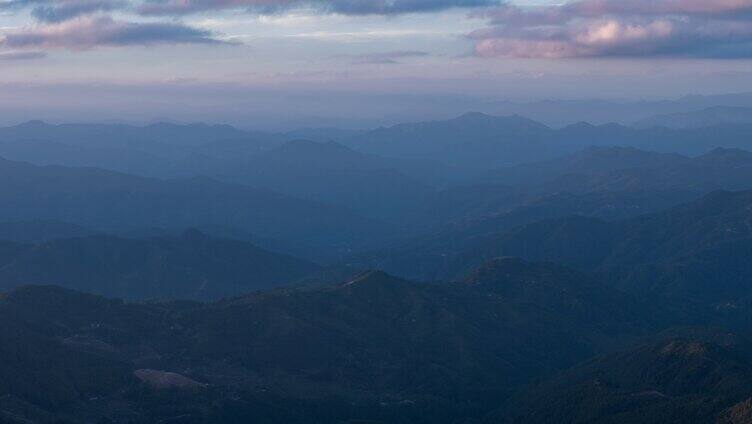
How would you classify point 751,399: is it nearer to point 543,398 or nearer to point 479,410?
point 543,398

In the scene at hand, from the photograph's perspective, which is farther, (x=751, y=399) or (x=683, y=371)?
(x=683, y=371)

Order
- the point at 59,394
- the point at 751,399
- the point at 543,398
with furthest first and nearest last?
1. the point at 543,398
2. the point at 59,394
3. the point at 751,399

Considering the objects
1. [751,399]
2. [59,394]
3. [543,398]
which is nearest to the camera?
[751,399]

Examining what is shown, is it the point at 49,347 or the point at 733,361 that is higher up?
the point at 49,347

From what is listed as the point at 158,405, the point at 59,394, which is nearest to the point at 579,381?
the point at 158,405

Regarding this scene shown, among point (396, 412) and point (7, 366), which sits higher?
point (7, 366)

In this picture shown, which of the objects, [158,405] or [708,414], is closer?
[708,414]

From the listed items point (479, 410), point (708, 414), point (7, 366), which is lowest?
point (479, 410)

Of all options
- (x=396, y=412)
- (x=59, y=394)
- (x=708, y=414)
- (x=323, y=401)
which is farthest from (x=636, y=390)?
(x=59, y=394)

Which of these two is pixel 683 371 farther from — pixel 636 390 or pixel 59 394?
pixel 59 394
